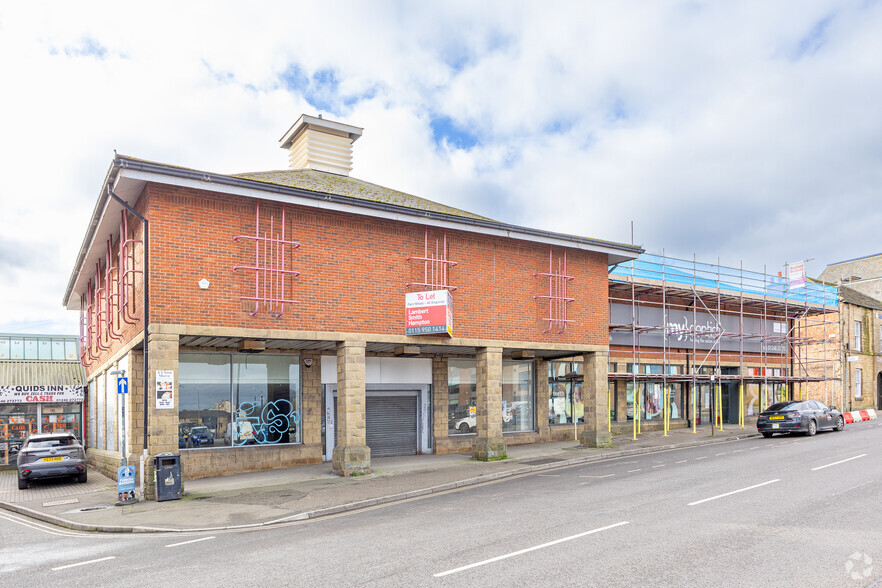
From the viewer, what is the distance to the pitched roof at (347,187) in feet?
64.4

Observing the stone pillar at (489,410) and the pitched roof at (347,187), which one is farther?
the stone pillar at (489,410)

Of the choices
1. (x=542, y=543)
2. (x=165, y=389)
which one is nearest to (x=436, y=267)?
(x=165, y=389)

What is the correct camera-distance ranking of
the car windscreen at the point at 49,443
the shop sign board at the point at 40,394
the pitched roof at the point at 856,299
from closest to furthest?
1. the car windscreen at the point at 49,443
2. the shop sign board at the point at 40,394
3. the pitched roof at the point at 856,299

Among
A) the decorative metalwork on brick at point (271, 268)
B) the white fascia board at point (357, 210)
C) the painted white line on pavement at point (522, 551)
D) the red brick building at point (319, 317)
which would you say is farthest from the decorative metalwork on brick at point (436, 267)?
the painted white line on pavement at point (522, 551)

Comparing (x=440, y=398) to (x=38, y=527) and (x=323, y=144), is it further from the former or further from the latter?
(x=38, y=527)

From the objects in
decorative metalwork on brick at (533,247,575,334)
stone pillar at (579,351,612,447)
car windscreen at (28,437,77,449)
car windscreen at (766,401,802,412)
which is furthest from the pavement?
car windscreen at (766,401,802,412)

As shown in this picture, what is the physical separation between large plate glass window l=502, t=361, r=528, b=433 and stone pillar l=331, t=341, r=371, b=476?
8.24m

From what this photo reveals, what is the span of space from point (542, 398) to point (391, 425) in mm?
6401

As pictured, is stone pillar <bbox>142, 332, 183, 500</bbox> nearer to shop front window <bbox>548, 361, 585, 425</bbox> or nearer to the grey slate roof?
shop front window <bbox>548, 361, 585, 425</bbox>

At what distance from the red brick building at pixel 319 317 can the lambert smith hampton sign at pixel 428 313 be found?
0.06 metres

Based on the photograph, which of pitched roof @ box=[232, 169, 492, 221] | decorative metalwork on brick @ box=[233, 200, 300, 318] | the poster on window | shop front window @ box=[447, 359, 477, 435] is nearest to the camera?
the poster on window

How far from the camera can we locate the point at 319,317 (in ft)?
57.4

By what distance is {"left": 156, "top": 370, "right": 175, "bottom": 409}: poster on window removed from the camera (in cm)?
1480

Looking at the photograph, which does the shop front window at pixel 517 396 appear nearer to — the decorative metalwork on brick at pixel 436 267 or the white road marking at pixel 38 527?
the decorative metalwork on brick at pixel 436 267
